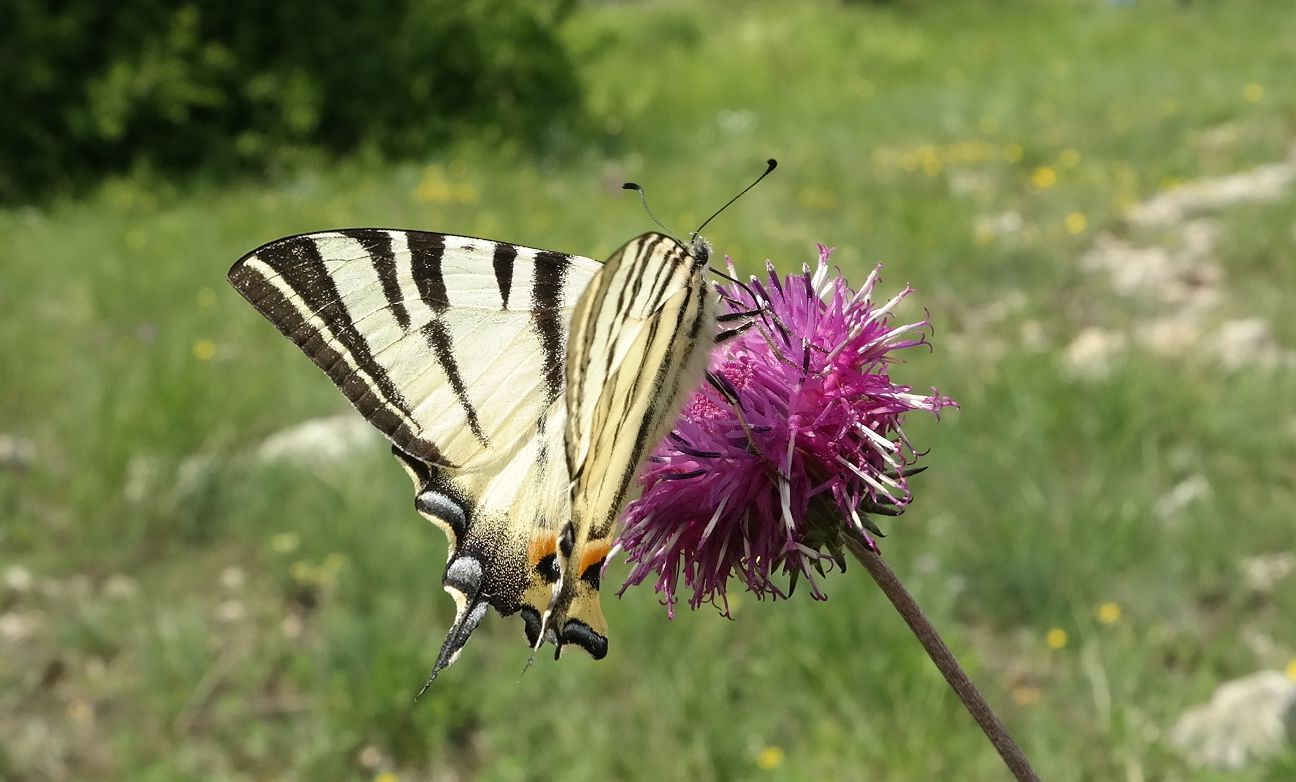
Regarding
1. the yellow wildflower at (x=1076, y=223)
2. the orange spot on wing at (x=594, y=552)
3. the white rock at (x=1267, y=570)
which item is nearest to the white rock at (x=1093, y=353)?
the white rock at (x=1267, y=570)

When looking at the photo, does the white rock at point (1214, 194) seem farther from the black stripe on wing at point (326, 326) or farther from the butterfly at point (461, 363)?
the black stripe on wing at point (326, 326)

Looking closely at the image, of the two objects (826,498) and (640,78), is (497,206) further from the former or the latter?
(826,498)

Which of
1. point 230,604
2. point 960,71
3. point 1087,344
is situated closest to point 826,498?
point 230,604

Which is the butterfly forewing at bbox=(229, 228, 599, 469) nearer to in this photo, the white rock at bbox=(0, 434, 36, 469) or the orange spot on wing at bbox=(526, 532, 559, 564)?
the orange spot on wing at bbox=(526, 532, 559, 564)

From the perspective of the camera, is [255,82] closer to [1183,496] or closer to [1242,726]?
[1183,496]

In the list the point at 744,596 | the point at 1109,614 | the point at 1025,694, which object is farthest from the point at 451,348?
the point at 1109,614
